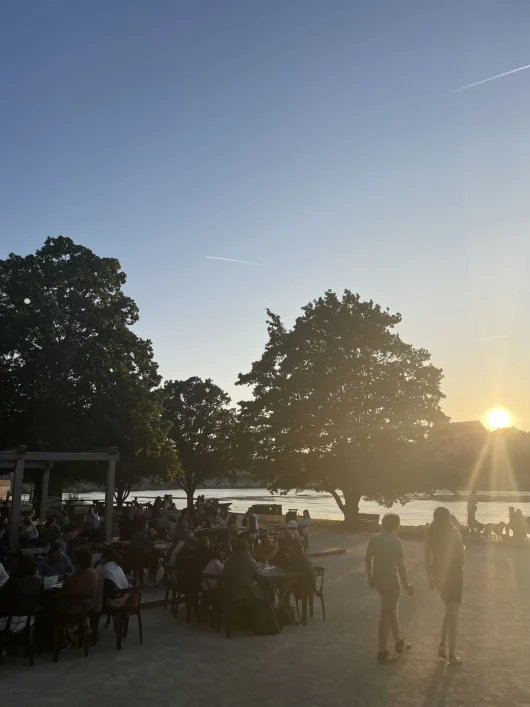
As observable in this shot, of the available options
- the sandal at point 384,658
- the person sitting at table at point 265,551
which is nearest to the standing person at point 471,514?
the person sitting at table at point 265,551

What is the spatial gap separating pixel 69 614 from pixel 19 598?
669mm

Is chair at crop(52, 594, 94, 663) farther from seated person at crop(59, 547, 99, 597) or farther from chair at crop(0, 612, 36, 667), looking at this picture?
chair at crop(0, 612, 36, 667)

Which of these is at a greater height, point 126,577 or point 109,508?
point 109,508

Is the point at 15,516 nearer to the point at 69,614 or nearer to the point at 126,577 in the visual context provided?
the point at 126,577

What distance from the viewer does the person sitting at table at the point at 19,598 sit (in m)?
7.45

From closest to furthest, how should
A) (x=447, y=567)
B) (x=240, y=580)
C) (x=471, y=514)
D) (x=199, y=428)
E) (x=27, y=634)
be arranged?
(x=447, y=567) → (x=27, y=634) → (x=240, y=580) → (x=471, y=514) → (x=199, y=428)

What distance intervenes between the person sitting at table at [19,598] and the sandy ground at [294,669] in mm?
523

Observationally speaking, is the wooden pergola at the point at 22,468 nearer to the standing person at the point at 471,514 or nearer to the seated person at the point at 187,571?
the seated person at the point at 187,571

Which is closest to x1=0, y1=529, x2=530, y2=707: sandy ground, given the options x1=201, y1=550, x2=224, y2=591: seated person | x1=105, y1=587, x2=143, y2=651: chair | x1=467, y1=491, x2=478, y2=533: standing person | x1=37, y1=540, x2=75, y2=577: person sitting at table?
x1=105, y1=587, x2=143, y2=651: chair

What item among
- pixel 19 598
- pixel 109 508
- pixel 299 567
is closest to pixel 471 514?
pixel 109 508

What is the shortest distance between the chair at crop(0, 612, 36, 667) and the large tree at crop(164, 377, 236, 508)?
42595 millimetres

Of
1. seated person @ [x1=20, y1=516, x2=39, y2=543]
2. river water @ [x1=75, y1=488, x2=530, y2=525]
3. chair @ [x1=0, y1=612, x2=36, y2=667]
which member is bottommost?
river water @ [x1=75, y1=488, x2=530, y2=525]

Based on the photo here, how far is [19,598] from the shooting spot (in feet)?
24.5

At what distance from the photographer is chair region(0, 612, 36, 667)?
24.3 feet
